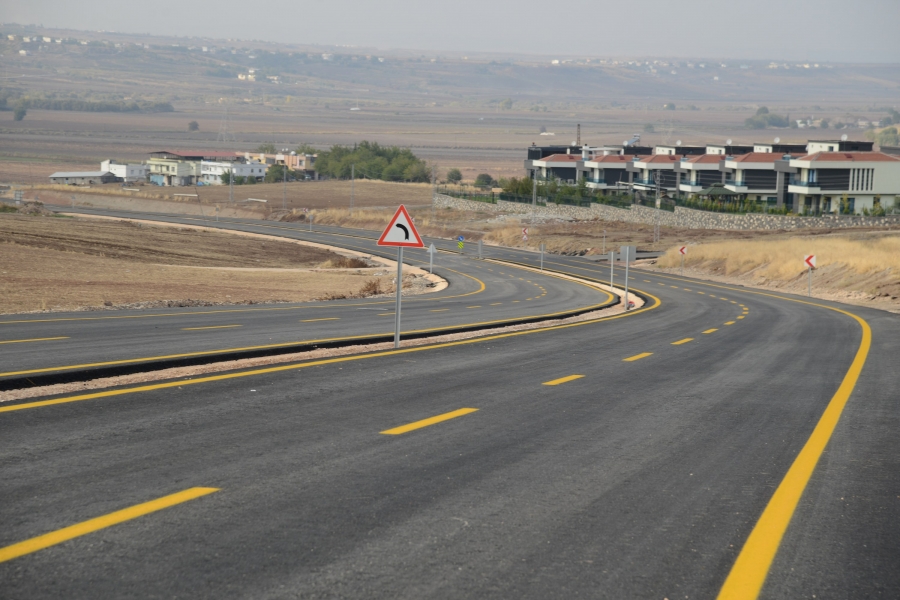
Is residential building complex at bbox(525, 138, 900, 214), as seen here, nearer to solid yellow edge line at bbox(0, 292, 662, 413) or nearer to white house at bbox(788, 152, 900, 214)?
white house at bbox(788, 152, 900, 214)

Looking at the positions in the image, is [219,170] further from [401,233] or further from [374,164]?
[401,233]

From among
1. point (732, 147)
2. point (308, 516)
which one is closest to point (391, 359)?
point (308, 516)

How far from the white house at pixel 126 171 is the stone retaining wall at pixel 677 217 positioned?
66.8 meters

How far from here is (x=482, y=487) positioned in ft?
25.4

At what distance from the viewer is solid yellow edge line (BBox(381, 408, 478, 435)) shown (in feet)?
32.1

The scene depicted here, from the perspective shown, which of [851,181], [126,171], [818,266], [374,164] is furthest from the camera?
Answer: [374,164]

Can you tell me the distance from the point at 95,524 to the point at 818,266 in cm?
5874

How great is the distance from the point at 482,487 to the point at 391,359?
7891mm

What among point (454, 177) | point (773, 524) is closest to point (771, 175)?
point (454, 177)

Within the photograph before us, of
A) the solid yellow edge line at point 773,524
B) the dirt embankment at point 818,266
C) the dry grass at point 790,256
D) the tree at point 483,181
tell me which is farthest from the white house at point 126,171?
the solid yellow edge line at point 773,524

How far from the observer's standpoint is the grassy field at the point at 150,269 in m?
32.6

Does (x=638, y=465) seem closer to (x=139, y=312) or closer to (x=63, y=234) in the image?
(x=139, y=312)

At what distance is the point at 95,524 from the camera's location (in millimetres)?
6285

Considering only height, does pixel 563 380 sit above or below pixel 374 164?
below
